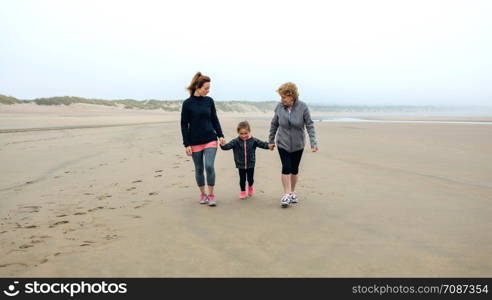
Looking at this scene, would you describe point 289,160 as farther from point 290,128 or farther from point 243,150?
point 243,150

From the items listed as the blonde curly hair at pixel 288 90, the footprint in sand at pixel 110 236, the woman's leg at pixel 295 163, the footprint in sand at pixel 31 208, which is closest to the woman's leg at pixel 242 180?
the woman's leg at pixel 295 163

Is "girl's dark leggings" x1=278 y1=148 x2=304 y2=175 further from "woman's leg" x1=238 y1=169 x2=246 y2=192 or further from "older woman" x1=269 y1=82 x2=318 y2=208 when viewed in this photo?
"woman's leg" x1=238 y1=169 x2=246 y2=192

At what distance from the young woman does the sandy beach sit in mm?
546

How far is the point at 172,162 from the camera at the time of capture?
826cm

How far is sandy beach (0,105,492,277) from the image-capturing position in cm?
295

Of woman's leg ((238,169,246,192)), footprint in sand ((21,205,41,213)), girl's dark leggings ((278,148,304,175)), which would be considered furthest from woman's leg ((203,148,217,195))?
footprint in sand ((21,205,41,213))

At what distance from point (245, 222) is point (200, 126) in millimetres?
1574

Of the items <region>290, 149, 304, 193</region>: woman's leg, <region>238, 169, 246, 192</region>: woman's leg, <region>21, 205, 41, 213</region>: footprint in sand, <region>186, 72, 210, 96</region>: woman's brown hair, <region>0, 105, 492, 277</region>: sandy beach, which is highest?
<region>186, 72, 210, 96</region>: woman's brown hair

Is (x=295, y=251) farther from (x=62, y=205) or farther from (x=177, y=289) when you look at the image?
(x=62, y=205)

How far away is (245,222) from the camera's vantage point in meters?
4.16

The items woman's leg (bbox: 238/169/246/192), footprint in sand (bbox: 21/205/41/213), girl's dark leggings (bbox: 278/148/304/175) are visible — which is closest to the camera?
footprint in sand (bbox: 21/205/41/213)

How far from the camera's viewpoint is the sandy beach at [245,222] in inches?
116

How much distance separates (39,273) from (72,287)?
0.37m

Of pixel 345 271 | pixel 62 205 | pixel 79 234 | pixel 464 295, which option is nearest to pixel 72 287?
pixel 79 234
